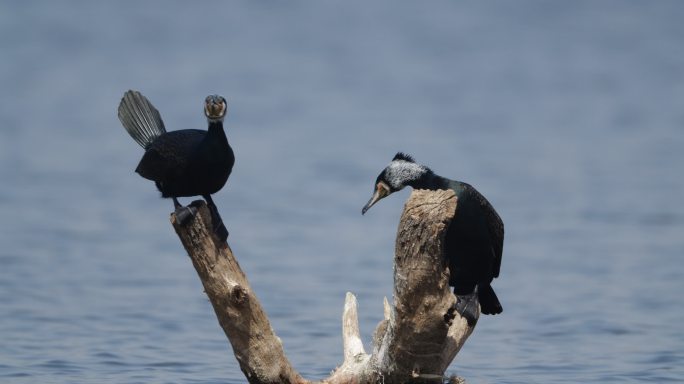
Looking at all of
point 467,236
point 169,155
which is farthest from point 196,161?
point 467,236

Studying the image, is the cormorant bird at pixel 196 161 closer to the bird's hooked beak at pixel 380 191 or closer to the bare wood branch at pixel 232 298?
the bare wood branch at pixel 232 298

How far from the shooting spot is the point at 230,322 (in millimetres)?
6254

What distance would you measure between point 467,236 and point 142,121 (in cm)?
207

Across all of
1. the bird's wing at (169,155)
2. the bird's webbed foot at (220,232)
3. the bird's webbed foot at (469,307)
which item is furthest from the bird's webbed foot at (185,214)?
the bird's webbed foot at (469,307)

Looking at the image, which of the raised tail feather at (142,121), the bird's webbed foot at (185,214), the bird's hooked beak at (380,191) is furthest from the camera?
the raised tail feather at (142,121)

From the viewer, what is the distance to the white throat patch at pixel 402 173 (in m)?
7.20

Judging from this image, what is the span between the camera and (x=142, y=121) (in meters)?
7.55

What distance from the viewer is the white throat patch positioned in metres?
7.20

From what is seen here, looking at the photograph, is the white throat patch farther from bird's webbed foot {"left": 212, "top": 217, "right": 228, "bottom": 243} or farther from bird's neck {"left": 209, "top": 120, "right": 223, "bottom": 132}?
bird's webbed foot {"left": 212, "top": 217, "right": 228, "bottom": 243}

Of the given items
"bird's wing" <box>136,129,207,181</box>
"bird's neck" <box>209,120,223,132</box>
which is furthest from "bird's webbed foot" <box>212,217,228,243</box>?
"bird's neck" <box>209,120,223,132</box>

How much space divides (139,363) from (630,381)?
11.4ft

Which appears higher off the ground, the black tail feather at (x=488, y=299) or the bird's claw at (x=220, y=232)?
the black tail feather at (x=488, y=299)

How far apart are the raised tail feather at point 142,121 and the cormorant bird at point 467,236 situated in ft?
4.50

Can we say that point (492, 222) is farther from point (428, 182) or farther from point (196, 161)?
point (196, 161)
